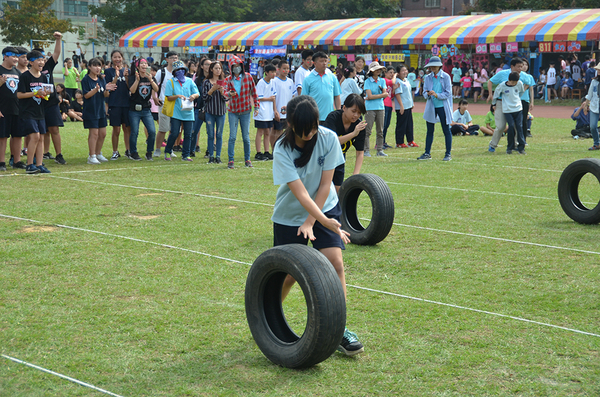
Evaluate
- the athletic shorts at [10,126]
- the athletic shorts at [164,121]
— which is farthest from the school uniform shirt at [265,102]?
the athletic shorts at [10,126]

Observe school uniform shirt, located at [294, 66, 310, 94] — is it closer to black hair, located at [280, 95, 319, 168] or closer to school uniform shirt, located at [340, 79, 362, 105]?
school uniform shirt, located at [340, 79, 362, 105]

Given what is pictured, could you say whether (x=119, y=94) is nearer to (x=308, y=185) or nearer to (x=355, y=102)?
(x=355, y=102)

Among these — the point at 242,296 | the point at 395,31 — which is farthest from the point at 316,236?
the point at 395,31

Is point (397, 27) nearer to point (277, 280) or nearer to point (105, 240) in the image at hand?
point (105, 240)

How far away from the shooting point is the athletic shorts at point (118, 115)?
14.0 meters

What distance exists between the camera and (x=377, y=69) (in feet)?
49.1

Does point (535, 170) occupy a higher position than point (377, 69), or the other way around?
point (377, 69)

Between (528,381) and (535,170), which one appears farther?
(535,170)

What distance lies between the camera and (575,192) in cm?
867

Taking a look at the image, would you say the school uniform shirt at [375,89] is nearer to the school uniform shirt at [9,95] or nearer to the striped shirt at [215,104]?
the striped shirt at [215,104]

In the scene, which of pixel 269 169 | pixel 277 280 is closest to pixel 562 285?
pixel 277 280

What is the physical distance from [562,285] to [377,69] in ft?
32.3

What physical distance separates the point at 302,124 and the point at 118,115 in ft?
35.3

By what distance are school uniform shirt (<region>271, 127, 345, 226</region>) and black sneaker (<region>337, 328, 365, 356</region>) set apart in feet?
2.68
